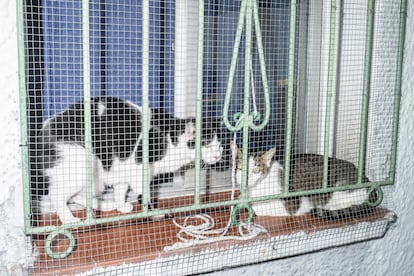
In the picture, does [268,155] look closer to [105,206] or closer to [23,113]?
[105,206]

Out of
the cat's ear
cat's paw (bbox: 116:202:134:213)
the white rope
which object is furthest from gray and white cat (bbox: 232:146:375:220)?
cat's paw (bbox: 116:202:134:213)

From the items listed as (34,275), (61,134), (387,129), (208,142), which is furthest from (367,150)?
(34,275)

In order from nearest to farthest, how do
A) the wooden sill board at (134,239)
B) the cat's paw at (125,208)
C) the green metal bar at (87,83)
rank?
1. the green metal bar at (87,83)
2. the wooden sill board at (134,239)
3. the cat's paw at (125,208)

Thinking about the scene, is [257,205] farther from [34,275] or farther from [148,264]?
[34,275]

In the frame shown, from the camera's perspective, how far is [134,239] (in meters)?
1.77

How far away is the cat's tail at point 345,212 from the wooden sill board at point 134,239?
28mm

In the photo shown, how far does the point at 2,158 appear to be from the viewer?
4.72ft

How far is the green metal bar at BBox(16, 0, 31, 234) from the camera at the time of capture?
1.34 metres

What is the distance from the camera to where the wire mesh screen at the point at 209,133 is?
1739 millimetres

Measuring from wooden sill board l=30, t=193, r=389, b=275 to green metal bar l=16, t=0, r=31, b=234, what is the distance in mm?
238

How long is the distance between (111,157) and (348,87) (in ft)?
3.95

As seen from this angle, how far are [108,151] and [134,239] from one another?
395mm

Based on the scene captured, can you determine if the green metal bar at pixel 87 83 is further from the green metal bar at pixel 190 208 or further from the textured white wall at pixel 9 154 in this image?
the textured white wall at pixel 9 154

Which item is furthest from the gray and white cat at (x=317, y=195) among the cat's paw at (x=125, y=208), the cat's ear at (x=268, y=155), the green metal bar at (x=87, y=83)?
the green metal bar at (x=87, y=83)
